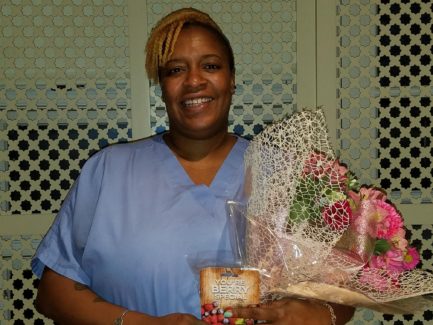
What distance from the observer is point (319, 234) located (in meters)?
0.86

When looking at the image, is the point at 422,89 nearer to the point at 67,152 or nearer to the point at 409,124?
the point at 409,124

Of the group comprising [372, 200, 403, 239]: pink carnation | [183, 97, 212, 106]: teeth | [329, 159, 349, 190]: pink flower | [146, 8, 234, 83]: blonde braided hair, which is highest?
[146, 8, 234, 83]: blonde braided hair

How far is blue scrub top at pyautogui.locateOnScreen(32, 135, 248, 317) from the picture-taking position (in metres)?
1.06

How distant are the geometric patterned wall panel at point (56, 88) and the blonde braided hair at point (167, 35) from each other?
473 mm

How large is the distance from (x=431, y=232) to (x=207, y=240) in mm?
959

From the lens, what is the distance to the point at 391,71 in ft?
5.55

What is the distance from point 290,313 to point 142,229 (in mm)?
346

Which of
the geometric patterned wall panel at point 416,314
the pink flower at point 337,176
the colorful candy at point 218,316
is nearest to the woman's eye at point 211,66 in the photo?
the pink flower at point 337,176

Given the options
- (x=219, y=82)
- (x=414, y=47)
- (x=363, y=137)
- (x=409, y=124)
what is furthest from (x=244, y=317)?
(x=414, y=47)

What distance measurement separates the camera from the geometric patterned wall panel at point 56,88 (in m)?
1.63

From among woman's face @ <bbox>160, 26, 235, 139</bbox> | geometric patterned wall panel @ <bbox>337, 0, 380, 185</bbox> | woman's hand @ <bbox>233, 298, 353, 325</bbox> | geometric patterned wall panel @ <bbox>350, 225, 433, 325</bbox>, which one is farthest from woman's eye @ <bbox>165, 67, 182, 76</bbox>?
geometric patterned wall panel @ <bbox>350, 225, 433, 325</bbox>

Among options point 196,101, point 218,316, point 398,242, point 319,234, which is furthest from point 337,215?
point 196,101

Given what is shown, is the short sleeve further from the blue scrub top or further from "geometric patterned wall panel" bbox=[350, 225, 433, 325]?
"geometric patterned wall panel" bbox=[350, 225, 433, 325]

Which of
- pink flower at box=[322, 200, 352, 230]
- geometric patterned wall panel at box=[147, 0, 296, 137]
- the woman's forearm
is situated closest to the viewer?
pink flower at box=[322, 200, 352, 230]
